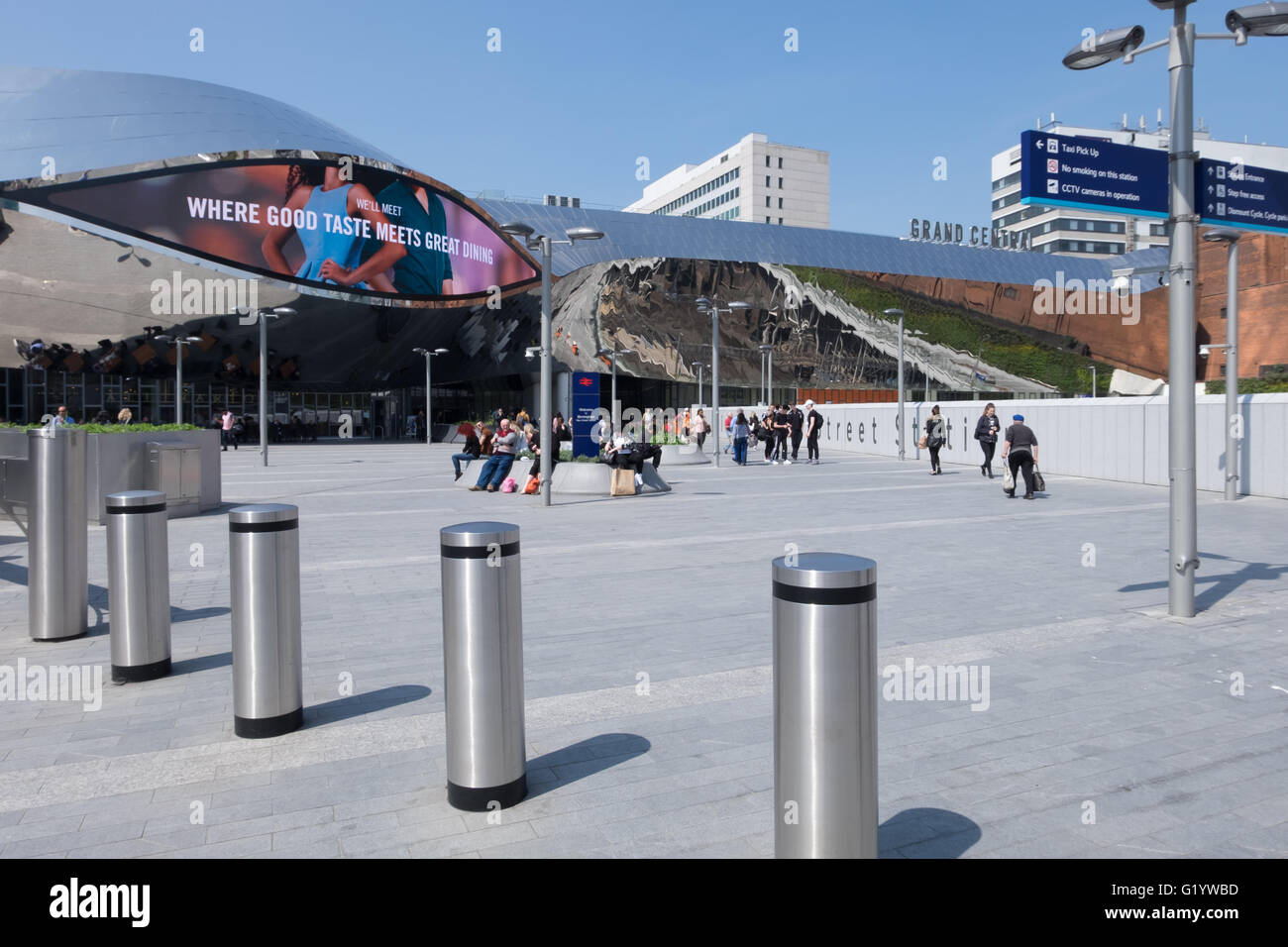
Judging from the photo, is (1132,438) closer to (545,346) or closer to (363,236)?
(545,346)

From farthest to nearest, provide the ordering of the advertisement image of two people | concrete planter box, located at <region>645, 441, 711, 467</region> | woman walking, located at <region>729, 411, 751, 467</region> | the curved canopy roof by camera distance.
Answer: the advertisement image of two people < the curved canopy roof < concrete planter box, located at <region>645, 441, 711, 467</region> < woman walking, located at <region>729, 411, 751, 467</region>

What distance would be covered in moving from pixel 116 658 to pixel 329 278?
152 ft

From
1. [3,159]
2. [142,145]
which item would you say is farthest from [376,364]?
[3,159]

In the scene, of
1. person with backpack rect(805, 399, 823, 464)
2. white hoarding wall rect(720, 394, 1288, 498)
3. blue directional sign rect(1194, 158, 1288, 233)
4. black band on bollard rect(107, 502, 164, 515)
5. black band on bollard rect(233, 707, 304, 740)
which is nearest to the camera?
black band on bollard rect(233, 707, 304, 740)

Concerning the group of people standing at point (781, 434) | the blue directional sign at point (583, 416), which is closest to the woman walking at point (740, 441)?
the group of people standing at point (781, 434)

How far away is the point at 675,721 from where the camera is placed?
15.4ft

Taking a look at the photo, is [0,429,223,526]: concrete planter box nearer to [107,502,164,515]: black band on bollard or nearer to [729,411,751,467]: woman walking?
[107,502,164,515]: black band on bollard

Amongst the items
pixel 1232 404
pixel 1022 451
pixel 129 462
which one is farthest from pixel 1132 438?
pixel 129 462

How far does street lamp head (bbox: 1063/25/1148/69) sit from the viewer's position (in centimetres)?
685

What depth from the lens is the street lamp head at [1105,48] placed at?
22.5 ft

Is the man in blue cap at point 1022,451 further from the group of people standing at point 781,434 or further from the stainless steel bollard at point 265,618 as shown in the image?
the stainless steel bollard at point 265,618

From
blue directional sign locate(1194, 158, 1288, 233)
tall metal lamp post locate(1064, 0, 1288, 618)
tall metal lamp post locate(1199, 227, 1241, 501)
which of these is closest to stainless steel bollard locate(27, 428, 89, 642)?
tall metal lamp post locate(1064, 0, 1288, 618)

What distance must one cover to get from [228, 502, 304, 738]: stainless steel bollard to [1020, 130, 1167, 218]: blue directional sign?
5.62m

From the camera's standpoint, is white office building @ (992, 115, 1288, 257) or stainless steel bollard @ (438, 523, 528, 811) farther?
white office building @ (992, 115, 1288, 257)
